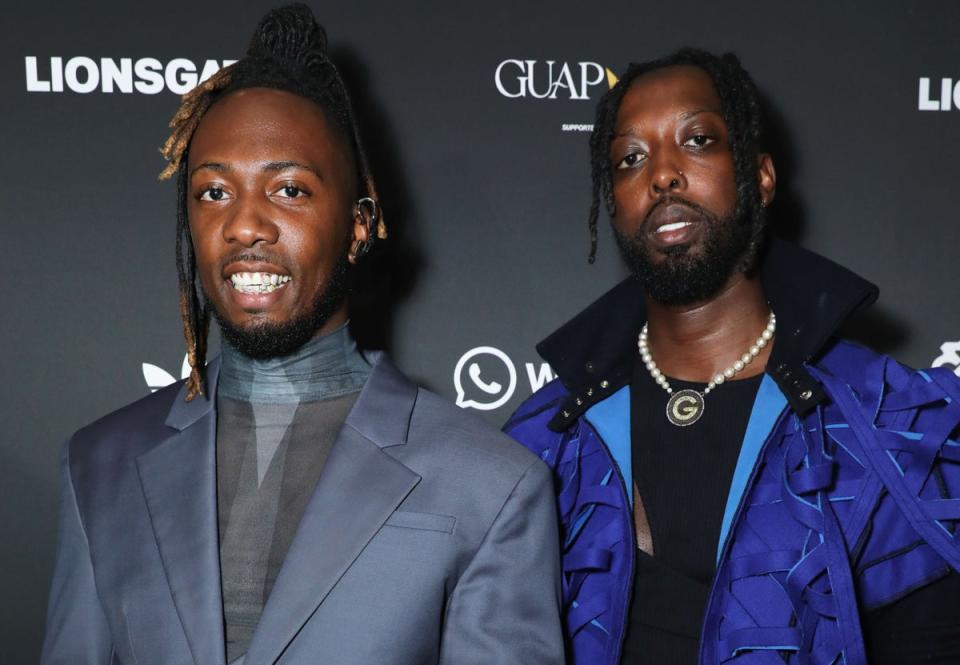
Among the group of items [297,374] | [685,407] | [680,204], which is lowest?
[685,407]

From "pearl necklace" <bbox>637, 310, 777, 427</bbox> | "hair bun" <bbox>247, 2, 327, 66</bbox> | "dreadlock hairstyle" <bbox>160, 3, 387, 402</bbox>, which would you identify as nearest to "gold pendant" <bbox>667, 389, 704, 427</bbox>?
"pearl necklace" <bbox>637, 310, 777, 427</bbox>

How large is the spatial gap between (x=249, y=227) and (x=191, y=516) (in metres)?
0.45

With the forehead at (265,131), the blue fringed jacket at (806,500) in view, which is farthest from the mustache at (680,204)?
the forehead at (265,131)

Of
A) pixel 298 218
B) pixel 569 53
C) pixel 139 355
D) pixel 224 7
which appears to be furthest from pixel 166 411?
pixel 569 53

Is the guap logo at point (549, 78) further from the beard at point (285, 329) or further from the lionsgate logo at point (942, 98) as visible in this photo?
the beard at point (285, 329)

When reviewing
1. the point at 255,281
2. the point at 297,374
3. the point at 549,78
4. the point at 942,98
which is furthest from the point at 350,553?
the point at 942,98

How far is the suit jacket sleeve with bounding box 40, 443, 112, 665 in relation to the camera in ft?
5.41

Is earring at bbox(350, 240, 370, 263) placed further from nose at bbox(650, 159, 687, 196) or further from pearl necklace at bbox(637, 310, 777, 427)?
pearl necklace at bbox(637, 310, 777, 427)

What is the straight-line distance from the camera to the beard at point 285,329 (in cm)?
168

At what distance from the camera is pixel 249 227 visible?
1.63m

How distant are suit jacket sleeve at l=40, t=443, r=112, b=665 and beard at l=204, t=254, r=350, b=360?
375mm

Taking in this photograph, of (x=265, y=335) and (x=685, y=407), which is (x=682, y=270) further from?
(x=265, y=335)

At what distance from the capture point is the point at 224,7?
2.38 meters

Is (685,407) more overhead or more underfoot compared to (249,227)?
more underfoot
